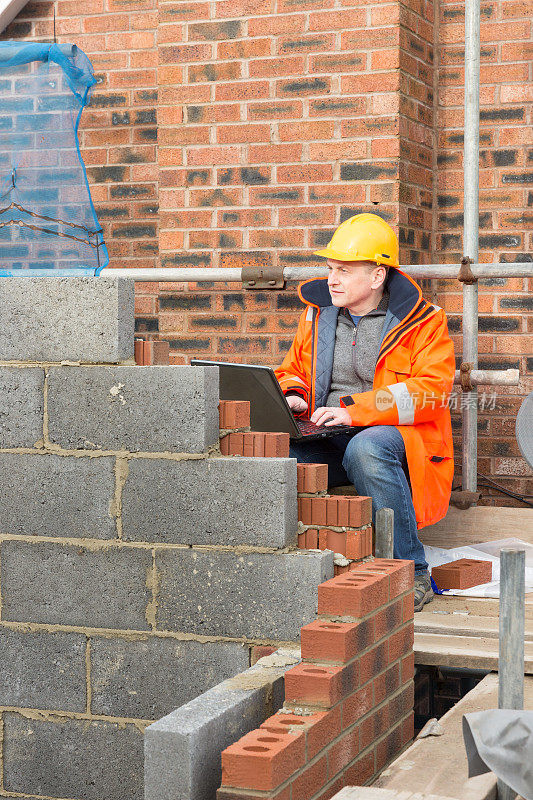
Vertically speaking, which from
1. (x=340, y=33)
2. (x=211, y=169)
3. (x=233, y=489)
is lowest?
(x=233, y=489)

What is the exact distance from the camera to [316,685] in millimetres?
2877

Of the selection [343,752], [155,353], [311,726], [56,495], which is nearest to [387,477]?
[155,353]

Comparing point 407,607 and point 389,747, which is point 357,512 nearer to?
point 407,607

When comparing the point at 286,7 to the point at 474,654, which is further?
the point at 286,7

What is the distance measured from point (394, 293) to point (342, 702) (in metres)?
2.16

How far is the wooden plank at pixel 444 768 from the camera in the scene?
8.94 ft

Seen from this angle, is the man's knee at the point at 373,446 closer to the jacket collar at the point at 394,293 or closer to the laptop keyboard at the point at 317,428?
the laptop keyboard at the point at 317,428

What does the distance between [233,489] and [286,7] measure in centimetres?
286

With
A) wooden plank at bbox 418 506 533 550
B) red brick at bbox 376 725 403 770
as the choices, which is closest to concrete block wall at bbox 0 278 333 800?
red brick at bbox 376 725 403 770

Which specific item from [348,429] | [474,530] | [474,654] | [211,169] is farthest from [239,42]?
[474,654]

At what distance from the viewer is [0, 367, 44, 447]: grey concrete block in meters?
3.80

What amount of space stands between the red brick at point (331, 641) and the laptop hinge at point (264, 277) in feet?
8.15

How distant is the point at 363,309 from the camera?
474cm

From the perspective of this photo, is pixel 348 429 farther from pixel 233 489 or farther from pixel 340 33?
pixel 340 33
